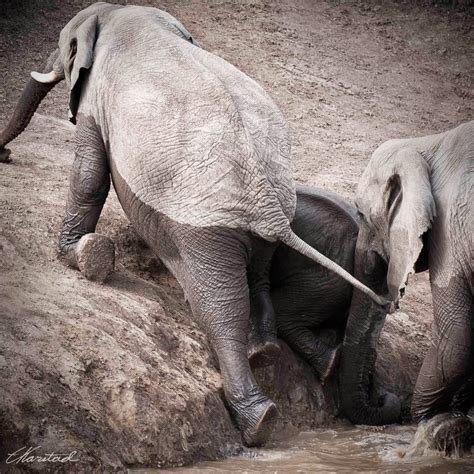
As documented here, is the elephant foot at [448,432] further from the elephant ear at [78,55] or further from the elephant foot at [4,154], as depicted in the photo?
the elephant foot at [4,154]

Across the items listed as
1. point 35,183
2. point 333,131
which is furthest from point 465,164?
point 333,131

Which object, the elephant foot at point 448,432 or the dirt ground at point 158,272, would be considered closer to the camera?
the dirt ground at point 158,272

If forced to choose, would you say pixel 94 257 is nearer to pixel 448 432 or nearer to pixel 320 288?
pixel 320 288

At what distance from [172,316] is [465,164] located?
6.41 feet

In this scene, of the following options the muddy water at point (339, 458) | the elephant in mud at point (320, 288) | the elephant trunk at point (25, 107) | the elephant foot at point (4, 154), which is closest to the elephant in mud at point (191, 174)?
the muddy water at point (339, 458)

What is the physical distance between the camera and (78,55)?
23.3 ft

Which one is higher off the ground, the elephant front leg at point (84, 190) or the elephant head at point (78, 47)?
the elephant head at point (78, 47)

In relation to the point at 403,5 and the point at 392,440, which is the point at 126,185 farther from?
the point at 403,5

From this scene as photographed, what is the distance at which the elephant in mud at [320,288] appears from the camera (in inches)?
279

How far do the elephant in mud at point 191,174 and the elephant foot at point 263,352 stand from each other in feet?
0.97

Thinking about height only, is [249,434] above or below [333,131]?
above

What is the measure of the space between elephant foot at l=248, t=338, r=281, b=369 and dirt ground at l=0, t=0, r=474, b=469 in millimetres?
126

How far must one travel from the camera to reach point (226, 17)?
1391 centimetres

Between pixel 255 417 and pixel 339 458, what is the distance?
0.58m
